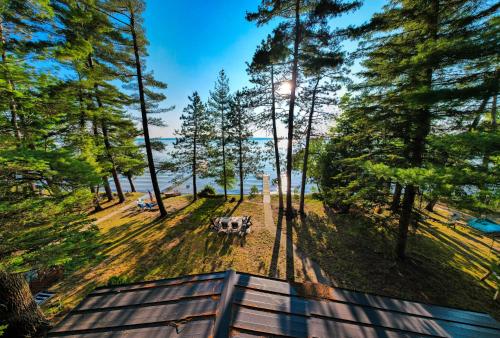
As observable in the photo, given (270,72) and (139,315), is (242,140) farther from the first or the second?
(139,315)

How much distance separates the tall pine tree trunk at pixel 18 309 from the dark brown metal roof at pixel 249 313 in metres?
2.13

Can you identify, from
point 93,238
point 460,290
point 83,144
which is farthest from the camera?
point 460,290

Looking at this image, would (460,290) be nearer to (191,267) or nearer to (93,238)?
(191,267)

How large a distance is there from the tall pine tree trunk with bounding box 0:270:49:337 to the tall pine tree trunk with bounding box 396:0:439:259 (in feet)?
39.0

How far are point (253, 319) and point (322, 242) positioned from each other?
8306 mm

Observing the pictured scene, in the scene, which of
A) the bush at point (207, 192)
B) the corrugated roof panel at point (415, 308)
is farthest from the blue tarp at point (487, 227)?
the bush at point (207, 192)

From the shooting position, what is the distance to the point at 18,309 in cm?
482

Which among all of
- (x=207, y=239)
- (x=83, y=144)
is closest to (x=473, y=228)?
(x=207, y=239)

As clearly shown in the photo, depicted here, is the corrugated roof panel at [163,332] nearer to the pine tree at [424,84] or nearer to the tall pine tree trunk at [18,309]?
the tall pine tree trunk at [18,309]

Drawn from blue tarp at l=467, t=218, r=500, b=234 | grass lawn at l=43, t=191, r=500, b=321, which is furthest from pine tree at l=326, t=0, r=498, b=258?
blue tarp at l=467, t=218, r=500, b=234

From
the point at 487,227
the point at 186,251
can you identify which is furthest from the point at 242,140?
the point at 487,227

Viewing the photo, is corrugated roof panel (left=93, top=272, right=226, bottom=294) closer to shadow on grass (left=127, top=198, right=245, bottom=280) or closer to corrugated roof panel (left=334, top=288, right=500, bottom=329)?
corrugated roof panel (left=334, top=288, right=500, bottom=329)

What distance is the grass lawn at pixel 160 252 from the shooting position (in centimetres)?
747

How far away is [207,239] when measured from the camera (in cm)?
1084
